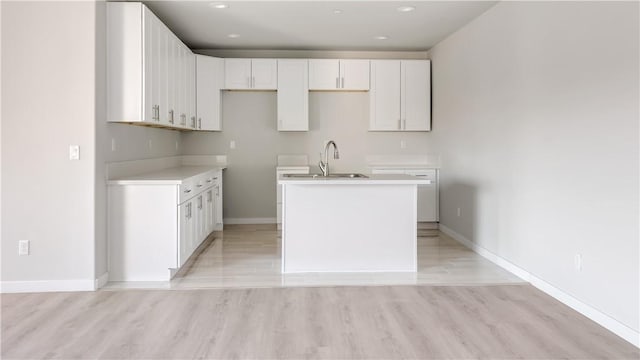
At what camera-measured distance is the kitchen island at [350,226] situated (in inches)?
179

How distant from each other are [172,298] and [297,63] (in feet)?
13.4

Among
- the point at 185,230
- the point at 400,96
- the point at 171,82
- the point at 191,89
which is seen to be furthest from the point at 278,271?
the point at 400,96

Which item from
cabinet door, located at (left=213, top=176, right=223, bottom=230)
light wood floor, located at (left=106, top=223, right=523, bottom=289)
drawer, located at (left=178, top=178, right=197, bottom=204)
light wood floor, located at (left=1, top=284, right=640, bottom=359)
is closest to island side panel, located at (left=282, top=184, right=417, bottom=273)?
light wood floor, located at (left=106, top=223, right=523, bottom=289)

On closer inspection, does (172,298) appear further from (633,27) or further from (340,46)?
(340,46)

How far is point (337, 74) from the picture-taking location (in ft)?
22.9

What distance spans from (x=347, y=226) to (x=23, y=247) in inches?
103

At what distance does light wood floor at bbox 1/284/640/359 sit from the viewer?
2822mm

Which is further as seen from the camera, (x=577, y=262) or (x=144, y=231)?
(x=144, y=231)

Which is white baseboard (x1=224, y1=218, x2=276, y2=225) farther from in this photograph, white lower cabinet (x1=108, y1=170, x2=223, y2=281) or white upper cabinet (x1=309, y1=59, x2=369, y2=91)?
white lower cabinet (x1=108, y1=170, x2=223, y2=281)

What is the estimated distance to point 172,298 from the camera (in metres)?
3.82

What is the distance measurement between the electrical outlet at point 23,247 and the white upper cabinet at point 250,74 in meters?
3.61

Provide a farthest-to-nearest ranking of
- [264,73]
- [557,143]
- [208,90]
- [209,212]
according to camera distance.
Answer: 1. [264,73]
2. [208,90]
3. [209,212]
4. [557,143]

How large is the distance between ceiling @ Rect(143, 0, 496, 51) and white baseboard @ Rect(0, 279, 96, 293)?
2.59 m

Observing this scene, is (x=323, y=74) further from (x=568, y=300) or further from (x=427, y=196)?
(x=568, y=300)
